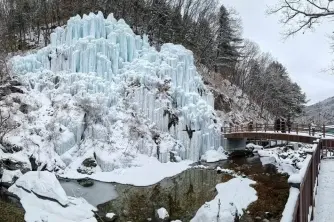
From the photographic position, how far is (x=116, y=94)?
25625mm

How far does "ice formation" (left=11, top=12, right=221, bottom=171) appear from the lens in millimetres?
23031

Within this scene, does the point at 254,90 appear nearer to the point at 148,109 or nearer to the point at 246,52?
the point at 246,52

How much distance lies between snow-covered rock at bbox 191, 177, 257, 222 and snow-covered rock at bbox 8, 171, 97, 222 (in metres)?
4.42

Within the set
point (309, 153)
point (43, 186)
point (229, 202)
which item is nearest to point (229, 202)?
point (229, 202)

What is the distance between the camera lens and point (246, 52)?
54938mm

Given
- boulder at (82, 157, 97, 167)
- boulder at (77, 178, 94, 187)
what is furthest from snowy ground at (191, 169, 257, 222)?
boulder at (82, 157, 97, 167)

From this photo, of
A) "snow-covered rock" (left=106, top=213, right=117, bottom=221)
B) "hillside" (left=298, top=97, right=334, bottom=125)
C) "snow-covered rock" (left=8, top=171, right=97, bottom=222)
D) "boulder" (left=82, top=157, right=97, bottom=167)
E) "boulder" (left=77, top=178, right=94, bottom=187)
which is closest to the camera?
"snow-covered rock" (left=8, top=171, right=97, bottom=222)

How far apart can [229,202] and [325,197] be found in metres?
6.87

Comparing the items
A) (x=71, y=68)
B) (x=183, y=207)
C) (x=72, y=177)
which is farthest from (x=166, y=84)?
(x=183, y=207)

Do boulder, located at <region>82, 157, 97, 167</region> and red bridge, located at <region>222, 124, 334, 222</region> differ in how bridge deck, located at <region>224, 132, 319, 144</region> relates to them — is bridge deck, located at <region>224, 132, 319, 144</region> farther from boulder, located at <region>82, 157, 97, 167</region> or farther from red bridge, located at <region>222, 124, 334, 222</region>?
boulder, located at <region>82, 157, 97, 167</region>

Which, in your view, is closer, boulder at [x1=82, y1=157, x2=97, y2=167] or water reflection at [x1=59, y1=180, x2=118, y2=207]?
water reflection at [x1=59, y1=180, x2=118, y2=207]

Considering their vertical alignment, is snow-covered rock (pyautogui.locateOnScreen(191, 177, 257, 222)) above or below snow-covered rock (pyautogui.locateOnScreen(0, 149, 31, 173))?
below

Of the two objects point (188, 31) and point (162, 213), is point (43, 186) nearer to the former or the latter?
point (162, 213)

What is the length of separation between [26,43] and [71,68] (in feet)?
49.7
